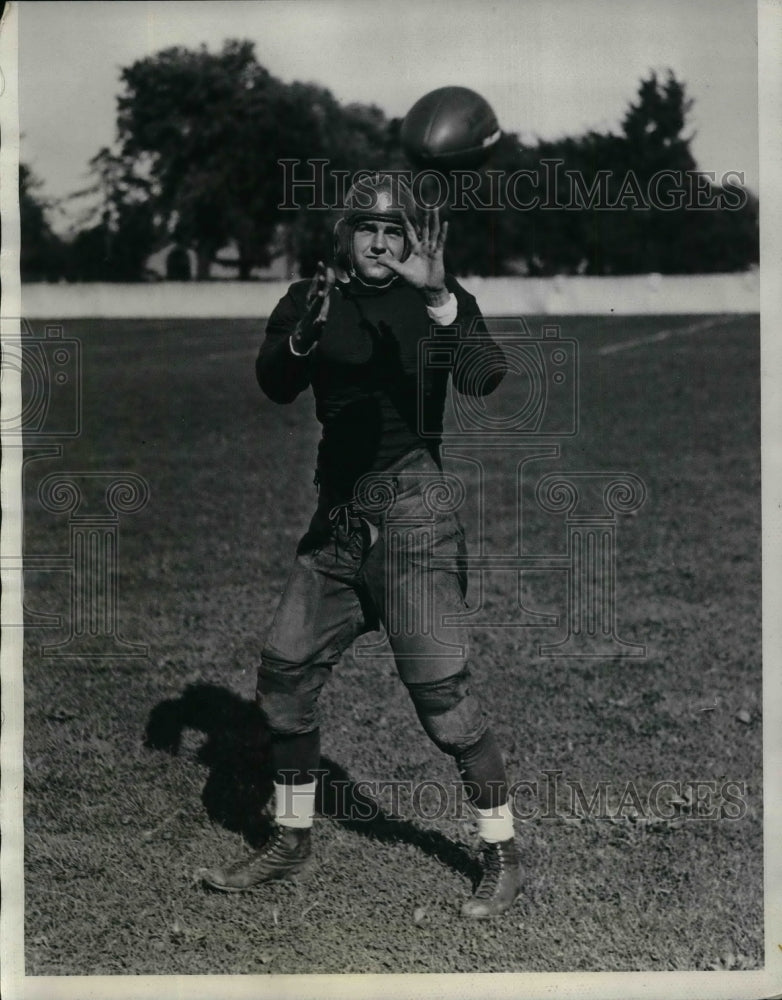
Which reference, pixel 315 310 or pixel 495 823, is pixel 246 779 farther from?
pixel 315 310

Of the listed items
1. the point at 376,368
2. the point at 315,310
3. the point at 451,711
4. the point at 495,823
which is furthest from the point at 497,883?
the point at 315,310

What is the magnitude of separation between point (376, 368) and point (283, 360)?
0.34 meters

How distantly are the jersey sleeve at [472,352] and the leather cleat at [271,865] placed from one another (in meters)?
1.75

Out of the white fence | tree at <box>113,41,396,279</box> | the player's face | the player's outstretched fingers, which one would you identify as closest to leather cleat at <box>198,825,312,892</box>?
the player's face

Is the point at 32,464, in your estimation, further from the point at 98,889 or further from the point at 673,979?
the point at 673,979

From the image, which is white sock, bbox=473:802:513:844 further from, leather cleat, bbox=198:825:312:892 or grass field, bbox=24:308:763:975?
leather cleat, bbox=198:825:312:892

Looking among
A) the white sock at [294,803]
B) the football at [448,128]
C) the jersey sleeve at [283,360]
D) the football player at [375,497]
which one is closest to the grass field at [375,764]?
the white sock at [294,803]

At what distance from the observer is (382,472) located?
429cm

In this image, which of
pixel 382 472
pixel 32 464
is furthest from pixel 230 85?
pixel 382 472

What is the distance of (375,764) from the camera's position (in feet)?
18.8

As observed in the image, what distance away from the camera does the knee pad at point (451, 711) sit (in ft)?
14.1

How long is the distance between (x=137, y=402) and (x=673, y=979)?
13112mm

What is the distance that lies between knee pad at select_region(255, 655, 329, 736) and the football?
1777 millimetres

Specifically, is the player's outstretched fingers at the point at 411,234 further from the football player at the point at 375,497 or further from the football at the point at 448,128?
the football at the point at 448,128
